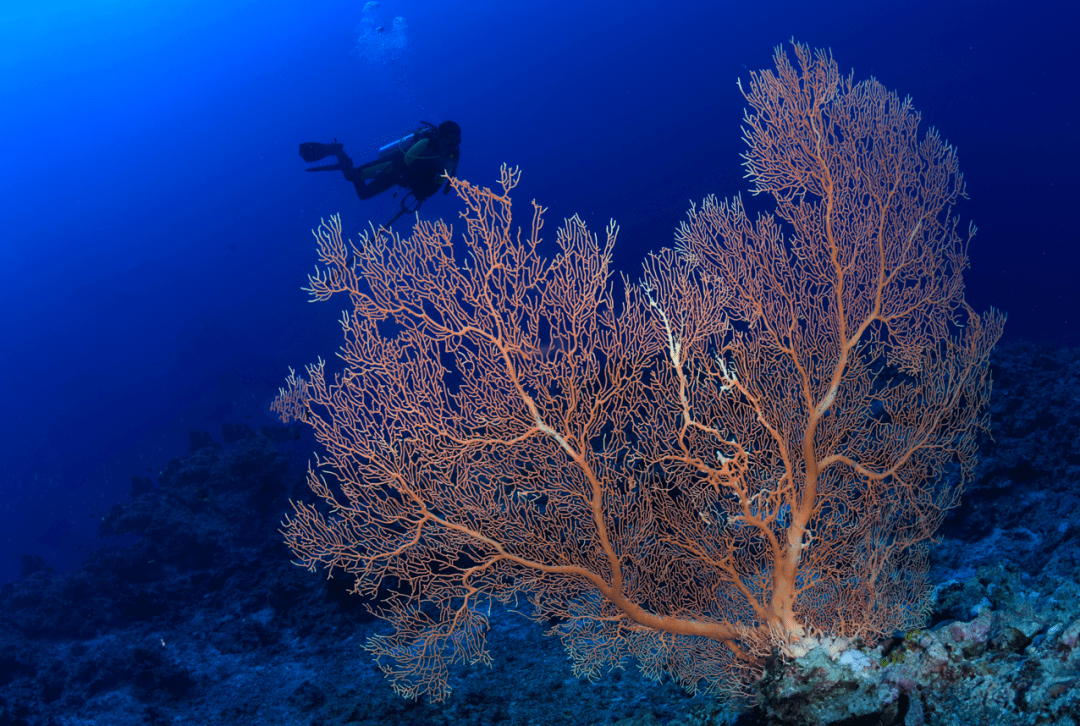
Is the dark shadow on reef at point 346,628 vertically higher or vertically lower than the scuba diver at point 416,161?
lower

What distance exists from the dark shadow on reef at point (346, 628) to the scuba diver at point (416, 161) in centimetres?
550

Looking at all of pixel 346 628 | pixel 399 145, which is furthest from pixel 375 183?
pixel 346 628

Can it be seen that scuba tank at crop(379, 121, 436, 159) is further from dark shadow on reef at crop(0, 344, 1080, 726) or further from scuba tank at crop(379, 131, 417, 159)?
dark shadow on reef at crop(0, 344, 1080, 726)

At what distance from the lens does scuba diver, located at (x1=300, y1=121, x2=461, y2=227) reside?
7.03m

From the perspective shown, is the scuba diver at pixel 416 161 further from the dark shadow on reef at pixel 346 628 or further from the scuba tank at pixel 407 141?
the dark shadow on reef at pixel 346 628

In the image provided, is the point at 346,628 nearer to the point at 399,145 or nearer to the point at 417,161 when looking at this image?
the point at 417,161

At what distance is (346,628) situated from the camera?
7.12 m

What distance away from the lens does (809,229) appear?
163 inches

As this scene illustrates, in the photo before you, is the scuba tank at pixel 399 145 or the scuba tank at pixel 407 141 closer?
the scuba tank at pixel 407 141

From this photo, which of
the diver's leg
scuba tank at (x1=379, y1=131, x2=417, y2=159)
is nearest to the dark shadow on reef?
the diver's leg

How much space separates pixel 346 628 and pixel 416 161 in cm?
678

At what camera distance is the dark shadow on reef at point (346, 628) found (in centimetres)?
280

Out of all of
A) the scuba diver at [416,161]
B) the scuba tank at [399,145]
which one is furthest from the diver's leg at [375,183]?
the scuba tank at [399,145]

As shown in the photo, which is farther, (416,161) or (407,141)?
(407,141)
